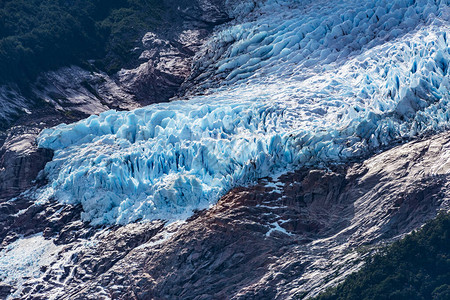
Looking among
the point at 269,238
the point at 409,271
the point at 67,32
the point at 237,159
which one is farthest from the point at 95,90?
the point at 409,271

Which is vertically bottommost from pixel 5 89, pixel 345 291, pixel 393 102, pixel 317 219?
pixel 345 291

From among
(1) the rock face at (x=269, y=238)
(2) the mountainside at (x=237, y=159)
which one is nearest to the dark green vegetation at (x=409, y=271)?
(2) the mountainside at (x=237, y=159)

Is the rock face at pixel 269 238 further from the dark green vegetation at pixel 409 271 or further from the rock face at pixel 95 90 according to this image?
the rock face at pixel 95 90

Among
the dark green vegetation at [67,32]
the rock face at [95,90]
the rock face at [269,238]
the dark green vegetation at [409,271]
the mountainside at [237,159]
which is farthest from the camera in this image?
the dark green vegetation at [67,32]

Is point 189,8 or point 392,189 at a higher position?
point 189,8

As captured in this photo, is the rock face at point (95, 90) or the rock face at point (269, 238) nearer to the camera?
the rock face at point (269, 238)

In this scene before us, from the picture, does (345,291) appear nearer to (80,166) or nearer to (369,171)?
(369,171)

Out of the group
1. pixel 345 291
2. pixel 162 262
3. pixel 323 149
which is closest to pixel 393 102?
pixel 323 149
